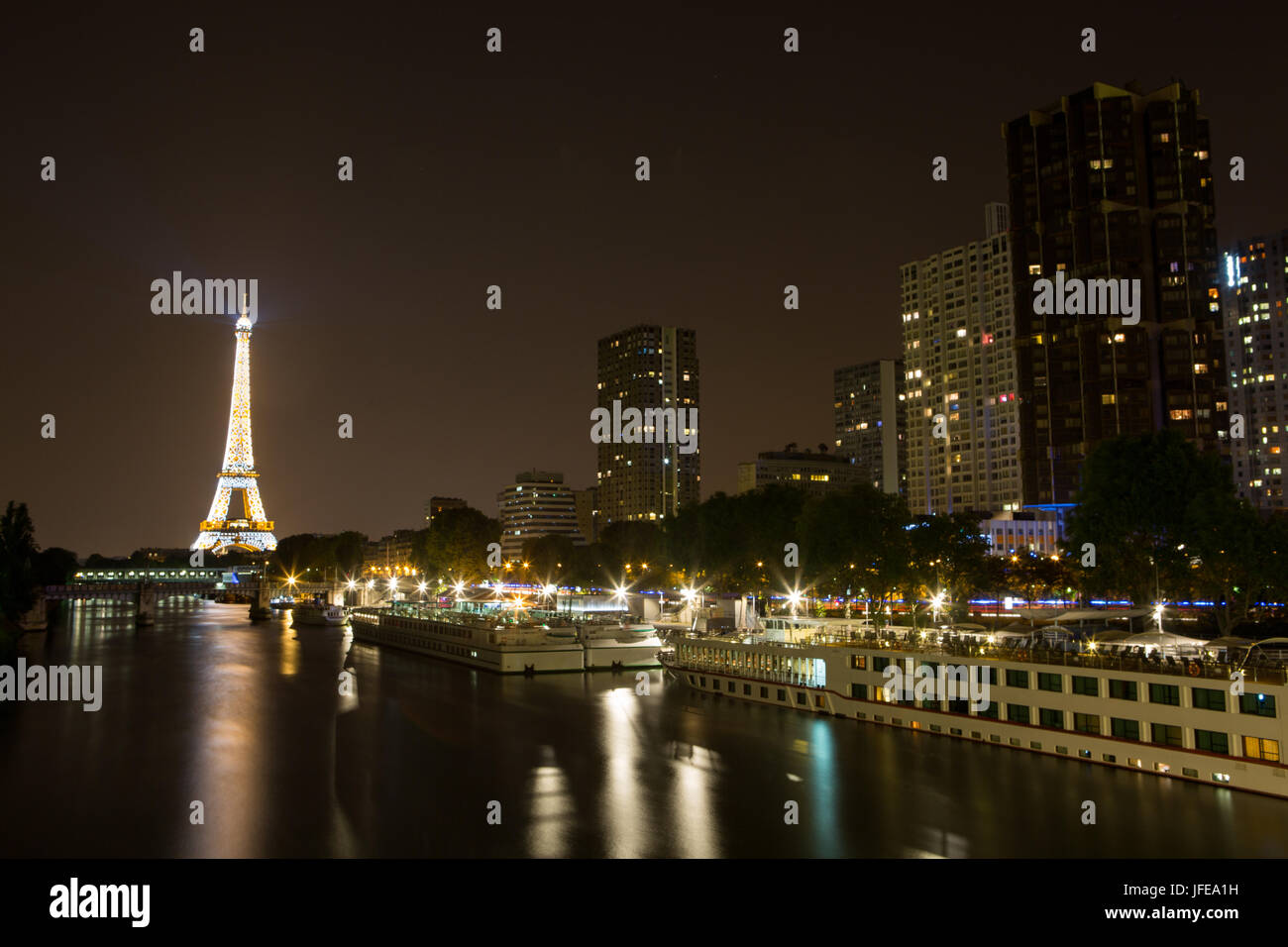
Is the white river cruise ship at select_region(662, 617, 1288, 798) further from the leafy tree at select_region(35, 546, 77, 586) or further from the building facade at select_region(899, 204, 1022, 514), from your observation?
the building facade at select_region(899, 204, 1022, 514)

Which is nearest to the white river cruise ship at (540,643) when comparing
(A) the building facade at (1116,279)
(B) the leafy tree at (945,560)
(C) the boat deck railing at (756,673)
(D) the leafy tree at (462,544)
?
(C) the boat deck railing at (756,673)

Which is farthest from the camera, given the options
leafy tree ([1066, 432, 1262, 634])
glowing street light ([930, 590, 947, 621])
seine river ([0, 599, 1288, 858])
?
glowing street light ([930, 590, 947, 621])

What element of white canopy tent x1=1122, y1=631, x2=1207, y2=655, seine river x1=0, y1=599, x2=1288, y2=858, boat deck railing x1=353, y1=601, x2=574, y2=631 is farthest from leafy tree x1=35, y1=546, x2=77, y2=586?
white canopy tent x1=1122, y1=631, x2=1207, y2=655

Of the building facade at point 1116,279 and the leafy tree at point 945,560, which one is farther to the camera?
the building facade at point 1116,279

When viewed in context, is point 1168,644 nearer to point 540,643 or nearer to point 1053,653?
point 1053,653

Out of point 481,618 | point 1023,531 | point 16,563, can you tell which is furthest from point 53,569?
point 1023,531

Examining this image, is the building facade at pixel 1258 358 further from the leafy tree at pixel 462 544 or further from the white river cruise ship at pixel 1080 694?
the white river cruise ship at pixel 1080 694
